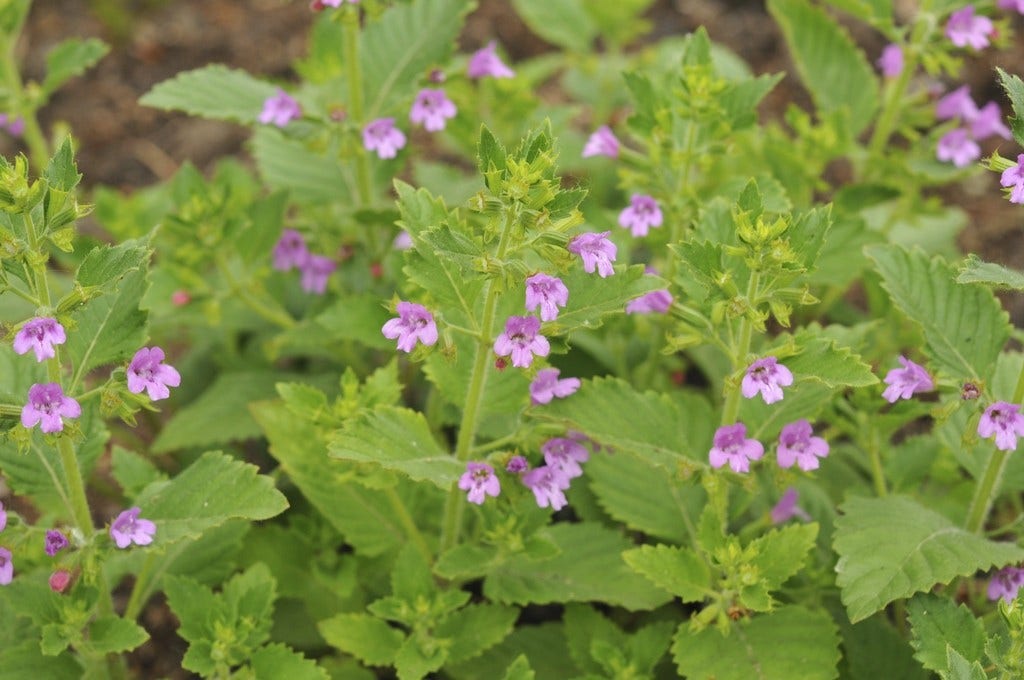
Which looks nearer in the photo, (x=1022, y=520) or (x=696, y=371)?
(x=1022, y=520)

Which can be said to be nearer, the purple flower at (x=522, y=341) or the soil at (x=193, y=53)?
the purple flower at (x=522, y=341)

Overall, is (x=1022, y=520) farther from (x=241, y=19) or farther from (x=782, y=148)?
(x=241, y=19)

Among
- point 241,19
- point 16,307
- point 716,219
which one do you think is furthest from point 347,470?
point 241,19

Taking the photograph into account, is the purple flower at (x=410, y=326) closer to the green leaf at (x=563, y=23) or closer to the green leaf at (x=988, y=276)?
the green leaf at (x=988, y=276)

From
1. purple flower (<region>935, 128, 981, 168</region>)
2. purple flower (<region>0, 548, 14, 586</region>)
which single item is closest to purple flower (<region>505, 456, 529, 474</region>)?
purple flower (<region>0, 548, 14, 586</region>)

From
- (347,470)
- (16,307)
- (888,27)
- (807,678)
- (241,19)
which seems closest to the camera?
(807,678)

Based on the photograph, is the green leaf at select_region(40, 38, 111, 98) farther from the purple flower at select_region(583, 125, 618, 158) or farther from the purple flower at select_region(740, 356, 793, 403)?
Result: the purple flower at select_region(740, 356, 793, 403)

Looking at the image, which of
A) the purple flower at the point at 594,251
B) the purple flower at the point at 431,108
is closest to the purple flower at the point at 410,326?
the purple flower at the point at 594,251

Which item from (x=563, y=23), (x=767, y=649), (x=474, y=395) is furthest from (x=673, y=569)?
(x=563, y=23)
